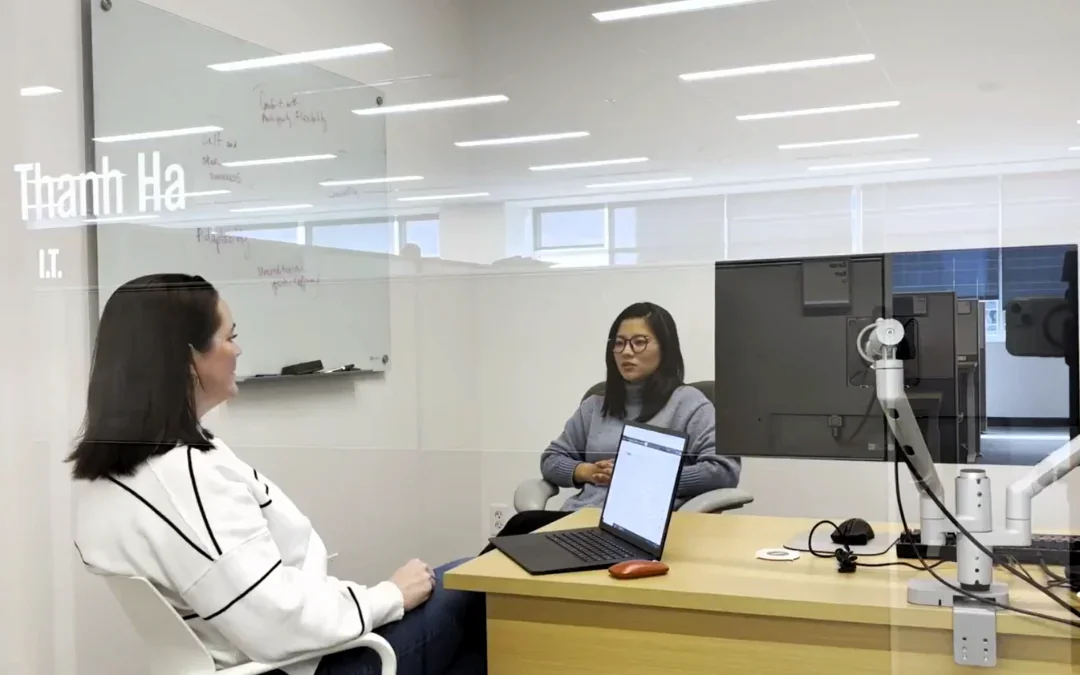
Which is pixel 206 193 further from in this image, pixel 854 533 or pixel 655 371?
pixel 854 533

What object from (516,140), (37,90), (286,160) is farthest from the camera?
(516,140)

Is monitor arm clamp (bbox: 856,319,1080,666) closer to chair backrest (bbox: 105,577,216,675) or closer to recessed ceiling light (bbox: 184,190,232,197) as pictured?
chair backrest (bbox: 105,577,216,675)

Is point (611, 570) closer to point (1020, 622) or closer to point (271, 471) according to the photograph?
point (1020, 622)

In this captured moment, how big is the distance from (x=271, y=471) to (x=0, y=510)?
0.64m

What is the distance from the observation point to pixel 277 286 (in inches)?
96.7

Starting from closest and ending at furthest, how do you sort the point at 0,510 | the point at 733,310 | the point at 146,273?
the point at 733,310 → the point at 0,510 → the point at 146,273

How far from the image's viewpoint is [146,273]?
2086 mm

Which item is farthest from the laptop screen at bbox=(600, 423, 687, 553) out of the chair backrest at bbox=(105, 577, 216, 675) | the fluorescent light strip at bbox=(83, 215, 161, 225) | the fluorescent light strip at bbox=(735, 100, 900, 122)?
the fluorescent light strip at bbox=(83, 215, 161, 225)

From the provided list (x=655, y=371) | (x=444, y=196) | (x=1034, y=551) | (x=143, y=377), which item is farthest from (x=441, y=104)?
(x=1034, y=551)

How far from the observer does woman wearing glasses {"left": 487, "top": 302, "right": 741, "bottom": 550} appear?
1877 millimetres

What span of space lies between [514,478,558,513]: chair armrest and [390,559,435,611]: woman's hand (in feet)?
2.10

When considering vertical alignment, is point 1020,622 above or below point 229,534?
below

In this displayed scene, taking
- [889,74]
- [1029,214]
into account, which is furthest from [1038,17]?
[1029,214]

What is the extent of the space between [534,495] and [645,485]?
743 millimetres
